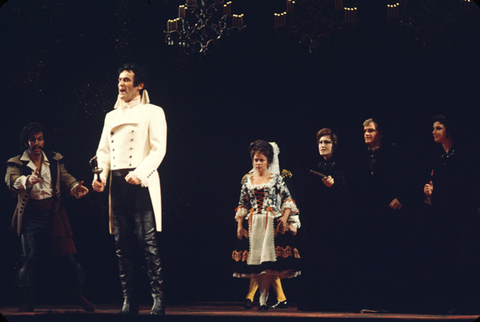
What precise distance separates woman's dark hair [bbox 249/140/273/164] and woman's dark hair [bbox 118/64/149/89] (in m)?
1.24

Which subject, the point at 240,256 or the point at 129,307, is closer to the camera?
the point at 129,307

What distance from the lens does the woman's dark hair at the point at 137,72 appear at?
6.86 meters

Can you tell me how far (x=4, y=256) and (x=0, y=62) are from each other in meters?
2.07

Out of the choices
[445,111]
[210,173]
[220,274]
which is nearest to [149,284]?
[220,274]

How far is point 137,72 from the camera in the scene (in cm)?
687

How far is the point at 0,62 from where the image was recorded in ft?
24.6

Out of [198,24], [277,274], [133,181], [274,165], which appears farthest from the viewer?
[198,24]

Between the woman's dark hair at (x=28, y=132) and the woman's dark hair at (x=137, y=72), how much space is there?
1035 mm

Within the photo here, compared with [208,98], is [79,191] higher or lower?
lower

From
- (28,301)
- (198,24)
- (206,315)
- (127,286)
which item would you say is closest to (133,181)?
(127,286)

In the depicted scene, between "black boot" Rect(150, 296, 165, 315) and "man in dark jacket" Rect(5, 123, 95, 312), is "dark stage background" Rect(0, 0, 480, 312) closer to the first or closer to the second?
"man in dark jacket" Rect(5, 123, 95, 312)

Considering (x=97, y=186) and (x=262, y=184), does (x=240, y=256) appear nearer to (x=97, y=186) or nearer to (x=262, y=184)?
(x=262, y=184)

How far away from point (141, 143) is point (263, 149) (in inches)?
46.9

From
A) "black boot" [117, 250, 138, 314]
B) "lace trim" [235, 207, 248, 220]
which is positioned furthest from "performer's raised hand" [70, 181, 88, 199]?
"lace trim" [235, 207, 248, 220]
